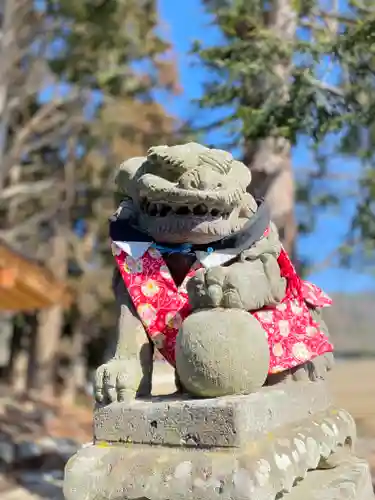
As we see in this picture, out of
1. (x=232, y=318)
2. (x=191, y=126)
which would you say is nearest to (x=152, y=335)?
(x=232, y=318)

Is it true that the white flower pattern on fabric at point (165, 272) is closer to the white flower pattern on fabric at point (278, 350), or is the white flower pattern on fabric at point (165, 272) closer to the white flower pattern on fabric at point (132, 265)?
the white flower pattern on fabric at point (132, 265)

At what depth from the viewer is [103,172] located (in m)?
13.4

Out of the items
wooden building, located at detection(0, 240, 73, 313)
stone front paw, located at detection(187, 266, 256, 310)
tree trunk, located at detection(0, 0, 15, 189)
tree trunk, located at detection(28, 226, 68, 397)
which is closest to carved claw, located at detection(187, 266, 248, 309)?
stone front paw, located at detection(187, 266, 256, 310)

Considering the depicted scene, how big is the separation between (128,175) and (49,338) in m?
10.9

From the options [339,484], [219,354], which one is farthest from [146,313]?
[339,484]

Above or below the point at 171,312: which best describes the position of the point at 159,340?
below

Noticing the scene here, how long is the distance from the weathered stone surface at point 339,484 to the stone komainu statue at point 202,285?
36 centimetres

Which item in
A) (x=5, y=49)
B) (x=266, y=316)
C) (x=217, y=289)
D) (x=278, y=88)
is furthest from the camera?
(x=5, y=49)

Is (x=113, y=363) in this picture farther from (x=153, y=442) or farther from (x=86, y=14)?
(x=86, y=14)

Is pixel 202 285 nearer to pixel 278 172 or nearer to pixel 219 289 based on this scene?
pixel 219 289

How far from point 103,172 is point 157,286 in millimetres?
11340

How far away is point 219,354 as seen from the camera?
75.4 inches

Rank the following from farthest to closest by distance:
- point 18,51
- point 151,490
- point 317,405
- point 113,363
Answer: point 18,51 → point 317,405 → point 113,363 → point 151,490

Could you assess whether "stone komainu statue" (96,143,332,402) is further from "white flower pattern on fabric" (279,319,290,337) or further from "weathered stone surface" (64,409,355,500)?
"weathered stone surface" (64,409,355,500)
